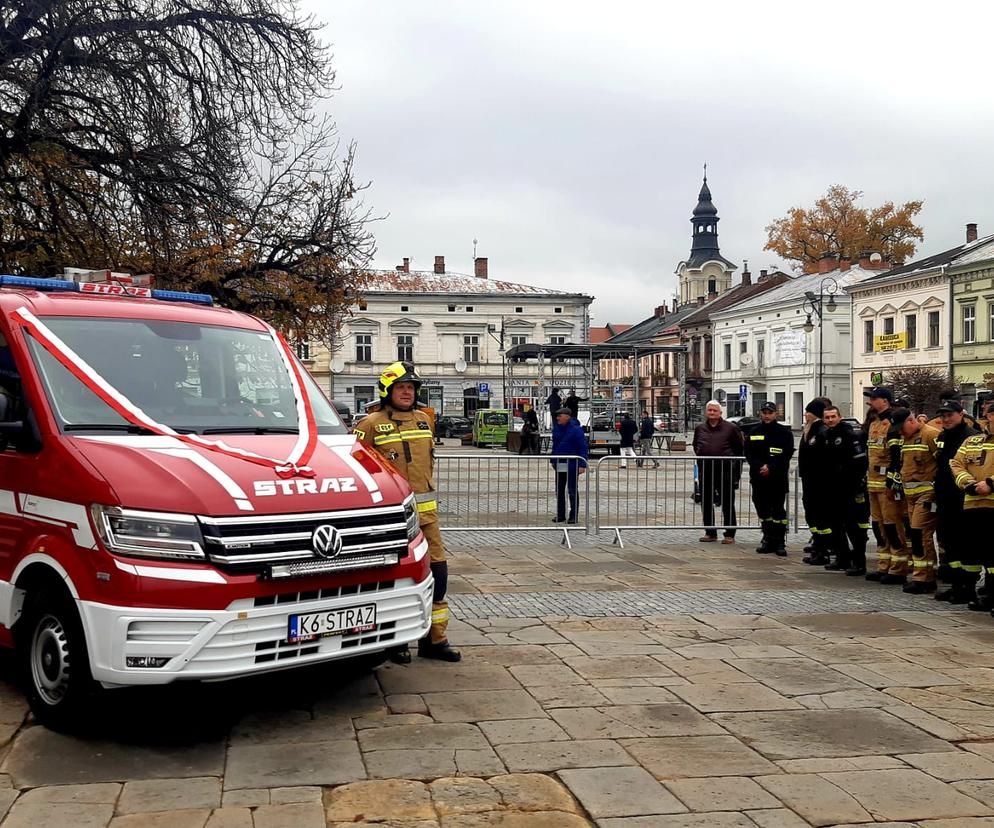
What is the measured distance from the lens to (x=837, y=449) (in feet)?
36.3

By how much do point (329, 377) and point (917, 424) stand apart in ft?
218

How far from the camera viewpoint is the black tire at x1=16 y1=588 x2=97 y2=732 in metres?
5.05

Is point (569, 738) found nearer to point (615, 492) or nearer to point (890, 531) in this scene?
point (890, 531)

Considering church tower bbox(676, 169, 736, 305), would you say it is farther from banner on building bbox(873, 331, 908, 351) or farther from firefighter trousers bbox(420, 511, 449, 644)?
firefighter trousers bbox(420, 511, 449, 644)

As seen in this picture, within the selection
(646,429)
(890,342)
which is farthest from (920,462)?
(890,342)

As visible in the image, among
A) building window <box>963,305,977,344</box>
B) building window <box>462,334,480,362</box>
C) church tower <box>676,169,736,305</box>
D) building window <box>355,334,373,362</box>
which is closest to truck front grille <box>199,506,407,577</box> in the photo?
building window <box>963,305,977,344</box>

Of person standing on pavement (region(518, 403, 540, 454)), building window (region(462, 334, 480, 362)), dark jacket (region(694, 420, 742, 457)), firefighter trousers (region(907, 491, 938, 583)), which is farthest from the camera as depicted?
building window (region(462, 334, 480, 362))

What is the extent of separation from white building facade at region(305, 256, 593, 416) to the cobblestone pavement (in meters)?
67.9

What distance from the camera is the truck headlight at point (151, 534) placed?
4.88m

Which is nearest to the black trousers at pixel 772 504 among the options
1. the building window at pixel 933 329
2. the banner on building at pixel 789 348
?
the building window at pixel 933 329

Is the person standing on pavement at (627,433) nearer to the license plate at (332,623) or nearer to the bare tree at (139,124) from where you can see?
the bare tree at (139,124)

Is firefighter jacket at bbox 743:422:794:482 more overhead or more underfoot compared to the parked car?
more overhead

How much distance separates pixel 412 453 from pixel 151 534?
2.35m

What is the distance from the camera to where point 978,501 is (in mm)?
8820
